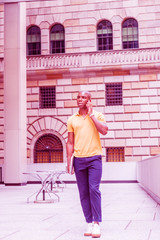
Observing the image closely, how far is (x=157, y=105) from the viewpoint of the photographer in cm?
2550

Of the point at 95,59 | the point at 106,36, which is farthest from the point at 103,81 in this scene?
the point at 106,36

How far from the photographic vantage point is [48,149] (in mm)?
27062

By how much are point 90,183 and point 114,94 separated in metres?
20.3

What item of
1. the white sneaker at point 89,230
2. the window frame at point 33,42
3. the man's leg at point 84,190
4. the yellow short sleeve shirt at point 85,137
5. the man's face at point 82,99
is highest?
the window frame at point 33,42

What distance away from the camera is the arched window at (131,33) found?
26.7 metres

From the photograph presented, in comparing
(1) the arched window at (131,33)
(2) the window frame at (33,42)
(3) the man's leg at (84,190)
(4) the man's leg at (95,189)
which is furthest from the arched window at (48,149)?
(4) the man's leg at (95,189)

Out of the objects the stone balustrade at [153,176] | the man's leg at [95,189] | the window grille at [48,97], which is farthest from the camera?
the window grille at [48,97]

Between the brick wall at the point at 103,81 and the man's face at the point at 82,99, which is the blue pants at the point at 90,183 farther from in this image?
the brick wall at the point at 103,81

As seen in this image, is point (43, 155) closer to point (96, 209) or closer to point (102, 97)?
point (102, 97)

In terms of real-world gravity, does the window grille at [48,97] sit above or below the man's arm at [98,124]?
above

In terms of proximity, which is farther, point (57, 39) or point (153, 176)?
point (57, 39)

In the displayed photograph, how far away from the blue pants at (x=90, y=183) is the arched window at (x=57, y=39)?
70.8ft

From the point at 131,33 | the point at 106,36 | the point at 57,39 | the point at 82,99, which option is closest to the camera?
the point at 82,99

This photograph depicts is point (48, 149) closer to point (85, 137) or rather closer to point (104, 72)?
point (104, 72)
